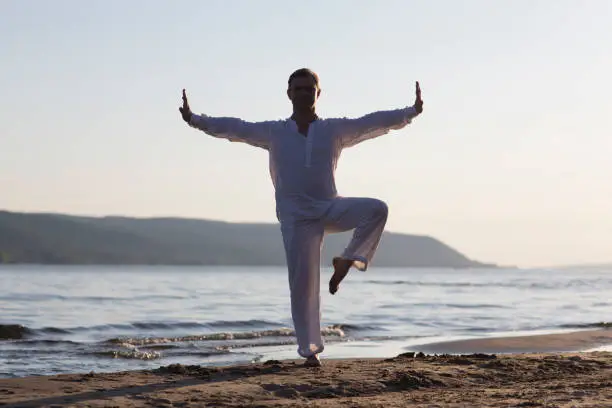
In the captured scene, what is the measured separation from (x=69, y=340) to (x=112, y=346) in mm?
1445

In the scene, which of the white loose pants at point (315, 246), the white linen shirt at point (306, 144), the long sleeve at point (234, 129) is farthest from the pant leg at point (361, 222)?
the long sleeve at point (234, 129)

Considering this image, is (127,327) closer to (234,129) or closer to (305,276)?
(305,276)

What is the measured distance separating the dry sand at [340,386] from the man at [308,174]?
667 mm

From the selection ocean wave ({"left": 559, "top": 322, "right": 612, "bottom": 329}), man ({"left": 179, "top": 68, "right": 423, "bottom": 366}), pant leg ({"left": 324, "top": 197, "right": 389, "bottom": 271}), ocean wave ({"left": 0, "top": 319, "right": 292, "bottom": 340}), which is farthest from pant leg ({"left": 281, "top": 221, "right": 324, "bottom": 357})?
ocean wave ({"left": 559, "top": 322, "right": 612, "bottom": 329})

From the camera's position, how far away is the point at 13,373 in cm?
1030

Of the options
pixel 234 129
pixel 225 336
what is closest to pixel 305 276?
pixel 234 129

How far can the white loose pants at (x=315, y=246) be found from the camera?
6703mm

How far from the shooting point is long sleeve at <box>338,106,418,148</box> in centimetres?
689

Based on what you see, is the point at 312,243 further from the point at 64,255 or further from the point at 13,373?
the point at 64,255

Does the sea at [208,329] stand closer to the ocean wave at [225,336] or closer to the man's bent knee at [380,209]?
the ocean wave at [225,336]

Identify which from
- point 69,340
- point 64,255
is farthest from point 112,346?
point 64,255

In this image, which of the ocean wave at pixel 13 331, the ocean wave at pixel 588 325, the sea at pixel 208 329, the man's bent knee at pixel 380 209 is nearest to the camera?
the man's bent knee at pixel 380 209

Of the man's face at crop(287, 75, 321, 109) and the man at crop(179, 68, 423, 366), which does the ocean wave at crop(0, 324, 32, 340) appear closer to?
the man at crop(179, 68, 423, 366)

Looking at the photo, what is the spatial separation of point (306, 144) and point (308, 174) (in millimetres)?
239
